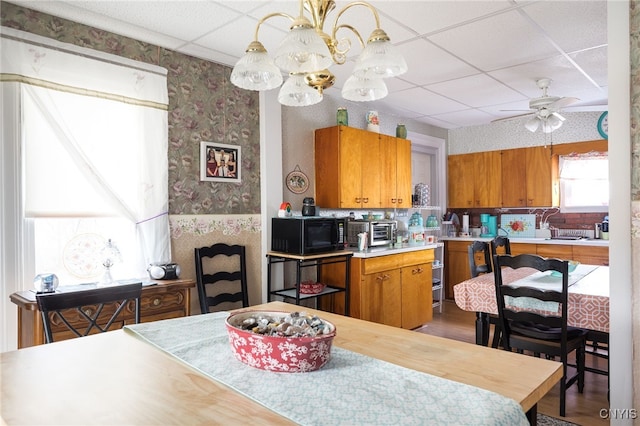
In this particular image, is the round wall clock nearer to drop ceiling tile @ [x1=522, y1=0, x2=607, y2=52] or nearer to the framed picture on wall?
drop ceiling tile @ [x1=522, y1=0, x2=607, y2=52]

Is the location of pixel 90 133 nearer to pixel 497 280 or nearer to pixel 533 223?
pixel 497 280

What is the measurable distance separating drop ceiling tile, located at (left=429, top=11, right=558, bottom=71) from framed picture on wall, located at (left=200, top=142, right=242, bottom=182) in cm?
182

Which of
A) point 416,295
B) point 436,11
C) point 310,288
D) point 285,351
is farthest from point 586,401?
point 436,11

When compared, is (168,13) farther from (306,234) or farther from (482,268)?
(482,268)

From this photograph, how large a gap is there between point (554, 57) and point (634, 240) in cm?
190

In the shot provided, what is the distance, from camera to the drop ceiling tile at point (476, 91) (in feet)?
13.1

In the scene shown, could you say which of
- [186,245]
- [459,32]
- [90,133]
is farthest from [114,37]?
[459,32]

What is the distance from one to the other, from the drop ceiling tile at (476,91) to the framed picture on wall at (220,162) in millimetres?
2085

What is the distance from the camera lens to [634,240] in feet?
6.95

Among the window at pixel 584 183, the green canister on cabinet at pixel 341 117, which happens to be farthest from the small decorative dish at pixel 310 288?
the window at pixel 584 183

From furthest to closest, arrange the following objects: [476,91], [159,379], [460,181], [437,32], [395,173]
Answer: [460,181] < [395,173] < [476,91] < [437,32] < [159,379]

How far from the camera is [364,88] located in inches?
67.2

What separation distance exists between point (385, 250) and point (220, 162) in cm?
187

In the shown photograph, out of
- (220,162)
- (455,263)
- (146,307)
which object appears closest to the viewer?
(146,307)
